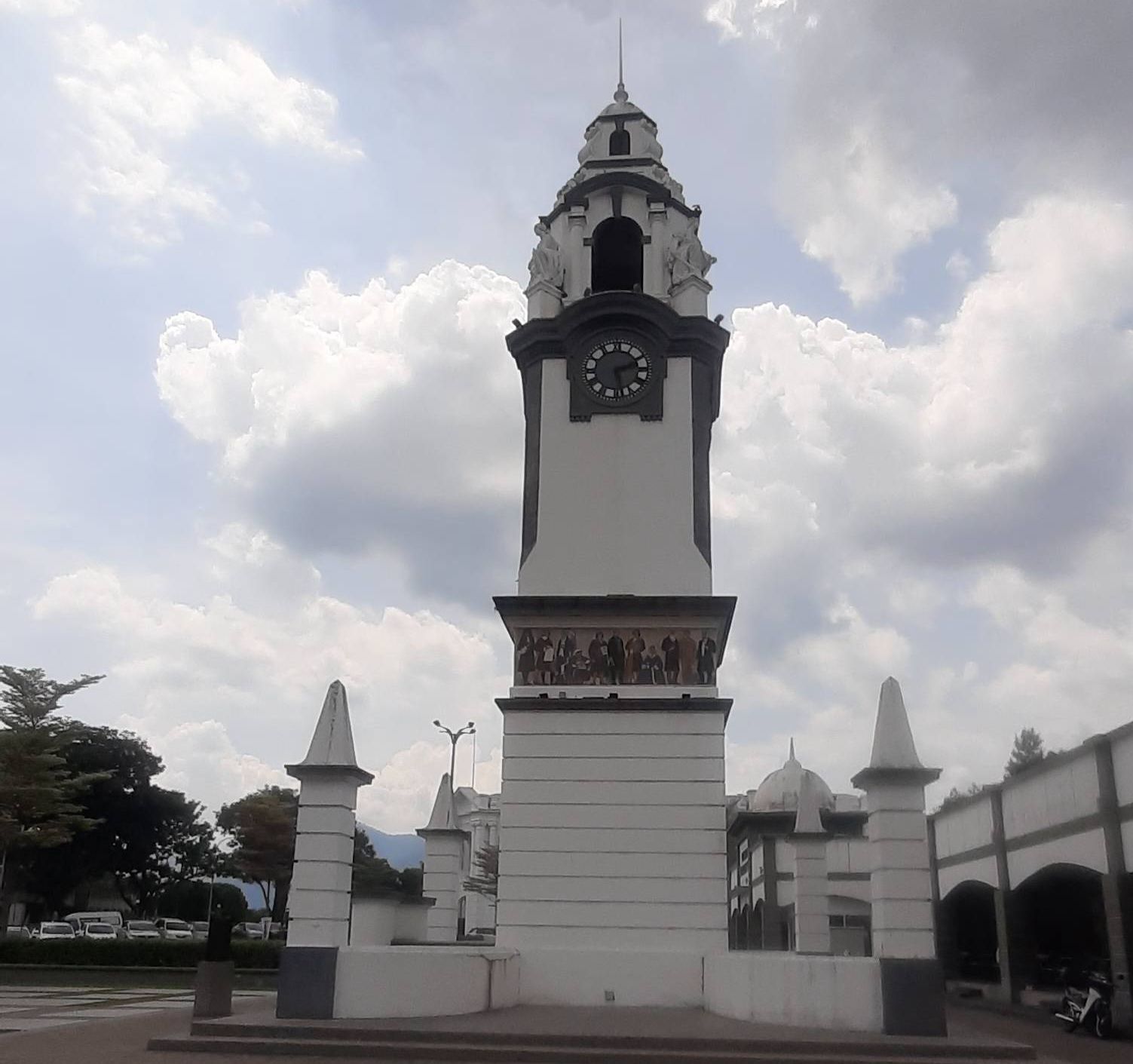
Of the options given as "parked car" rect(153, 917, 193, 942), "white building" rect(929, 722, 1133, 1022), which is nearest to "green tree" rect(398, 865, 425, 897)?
"parked car" rect(153, 917, 193, 942)

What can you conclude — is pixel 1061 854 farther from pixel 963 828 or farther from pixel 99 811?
pixel 99 811

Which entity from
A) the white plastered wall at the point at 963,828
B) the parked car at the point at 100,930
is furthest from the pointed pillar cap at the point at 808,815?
the parked car at the point at 100,930

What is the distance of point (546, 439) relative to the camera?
23297 millimetres

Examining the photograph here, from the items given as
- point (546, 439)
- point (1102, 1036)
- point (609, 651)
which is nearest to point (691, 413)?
point (546, 439)

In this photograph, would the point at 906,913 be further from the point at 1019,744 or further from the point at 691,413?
the point at 1019,744

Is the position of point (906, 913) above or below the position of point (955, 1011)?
above

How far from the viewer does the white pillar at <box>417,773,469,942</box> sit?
2519cm

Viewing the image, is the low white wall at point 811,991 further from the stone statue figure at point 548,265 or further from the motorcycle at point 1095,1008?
the stone statue figure at point 548,265

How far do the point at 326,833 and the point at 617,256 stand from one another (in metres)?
15.2

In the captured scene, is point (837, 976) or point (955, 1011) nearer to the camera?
point (837, 976)

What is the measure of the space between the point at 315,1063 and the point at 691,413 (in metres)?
14.5

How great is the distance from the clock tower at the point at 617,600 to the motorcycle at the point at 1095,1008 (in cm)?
547

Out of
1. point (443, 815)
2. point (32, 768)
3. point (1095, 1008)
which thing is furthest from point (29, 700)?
point (1095, 1008)

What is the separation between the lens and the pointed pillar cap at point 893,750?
15.1 meters
